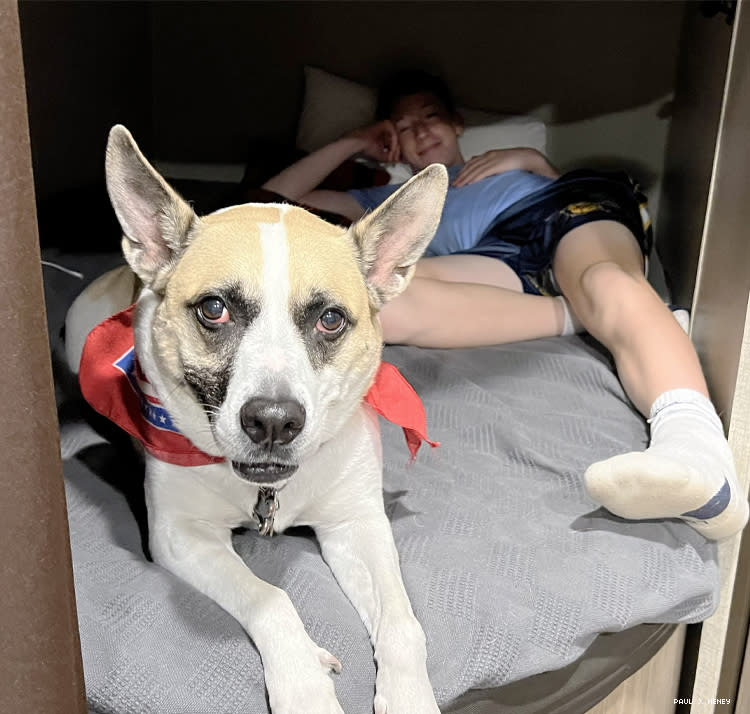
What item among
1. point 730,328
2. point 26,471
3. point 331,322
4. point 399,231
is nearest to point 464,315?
point 730,328

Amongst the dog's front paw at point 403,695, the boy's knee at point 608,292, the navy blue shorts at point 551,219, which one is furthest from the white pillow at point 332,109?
the dog's front paw at point 403,695

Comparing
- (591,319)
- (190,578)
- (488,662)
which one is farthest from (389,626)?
(591,319)

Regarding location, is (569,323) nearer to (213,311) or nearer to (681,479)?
(681,479)

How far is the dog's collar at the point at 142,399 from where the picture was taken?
4.07 feet

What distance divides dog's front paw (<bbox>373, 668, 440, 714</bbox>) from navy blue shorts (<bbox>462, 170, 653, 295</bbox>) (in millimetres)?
1228

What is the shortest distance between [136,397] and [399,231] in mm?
469

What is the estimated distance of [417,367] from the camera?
1836mm

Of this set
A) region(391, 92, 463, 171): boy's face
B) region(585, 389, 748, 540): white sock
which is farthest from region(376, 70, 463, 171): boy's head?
region(585, 389, 748, 540): white sock

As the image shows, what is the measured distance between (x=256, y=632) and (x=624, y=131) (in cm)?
258

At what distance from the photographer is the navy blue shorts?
208 cm

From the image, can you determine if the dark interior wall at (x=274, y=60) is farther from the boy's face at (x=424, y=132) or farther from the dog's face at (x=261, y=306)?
the dog's face at (x=261, y=306)

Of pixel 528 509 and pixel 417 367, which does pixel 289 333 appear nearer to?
pixel 528 509

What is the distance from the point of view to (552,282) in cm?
209

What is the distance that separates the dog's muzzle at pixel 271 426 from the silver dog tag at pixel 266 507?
162 mm
